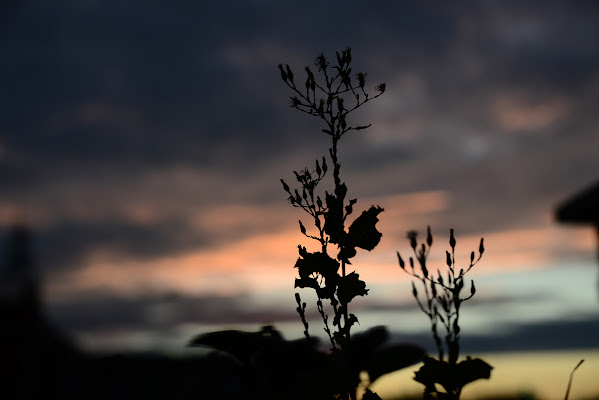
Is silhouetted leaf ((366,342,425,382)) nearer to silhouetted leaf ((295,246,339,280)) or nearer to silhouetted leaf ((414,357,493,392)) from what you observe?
silhouetted leaf ((414,357,493,392))

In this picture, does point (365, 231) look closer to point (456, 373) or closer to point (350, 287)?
point (350, 287)

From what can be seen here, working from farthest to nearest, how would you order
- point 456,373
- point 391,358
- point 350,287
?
point 350,287 < point 456,373 < point 391,358

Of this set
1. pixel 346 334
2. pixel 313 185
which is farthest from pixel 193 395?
pixel 313 185

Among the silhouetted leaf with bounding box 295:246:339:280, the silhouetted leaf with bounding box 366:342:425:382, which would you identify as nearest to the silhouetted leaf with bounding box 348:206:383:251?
the silhouetted leaf with bounding box 295:246:339:280

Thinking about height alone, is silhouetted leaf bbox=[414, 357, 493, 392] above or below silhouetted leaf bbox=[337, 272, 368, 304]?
below

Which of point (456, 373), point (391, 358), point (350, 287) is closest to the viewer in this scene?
point (391, 358)

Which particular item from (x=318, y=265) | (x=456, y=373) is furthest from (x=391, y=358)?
(x=318, y=265)

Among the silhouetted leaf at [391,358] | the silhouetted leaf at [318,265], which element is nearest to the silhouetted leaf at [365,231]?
→ the silhouetted leaf at [318,265]

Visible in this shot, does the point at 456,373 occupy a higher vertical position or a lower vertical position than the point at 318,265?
lower

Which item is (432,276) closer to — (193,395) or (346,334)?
(346,334)

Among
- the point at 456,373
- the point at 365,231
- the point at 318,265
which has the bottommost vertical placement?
the point at 456,373

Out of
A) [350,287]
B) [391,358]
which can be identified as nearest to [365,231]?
[350,287]

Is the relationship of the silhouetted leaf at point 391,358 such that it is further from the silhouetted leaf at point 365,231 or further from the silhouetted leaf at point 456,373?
the silhouetted leaf at point 365,231

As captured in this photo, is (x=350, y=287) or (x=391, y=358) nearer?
(x=391, y=358)
